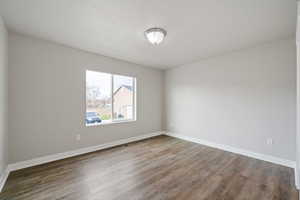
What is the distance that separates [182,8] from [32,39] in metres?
2.84

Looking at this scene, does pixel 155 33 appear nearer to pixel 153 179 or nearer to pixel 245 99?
pixel 153 179

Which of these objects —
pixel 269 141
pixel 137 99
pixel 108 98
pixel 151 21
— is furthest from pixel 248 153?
pixel 108 98

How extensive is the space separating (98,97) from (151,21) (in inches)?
95.3

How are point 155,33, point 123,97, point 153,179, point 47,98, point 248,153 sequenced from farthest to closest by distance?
1. point 123,97
2. point 248,153
3. point 47,98
4. point 155,33
5. point 153,179

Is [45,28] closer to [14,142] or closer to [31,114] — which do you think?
[31,114]

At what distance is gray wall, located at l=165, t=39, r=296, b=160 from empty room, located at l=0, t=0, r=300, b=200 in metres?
0.02

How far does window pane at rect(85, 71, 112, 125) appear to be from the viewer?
3.49 metres

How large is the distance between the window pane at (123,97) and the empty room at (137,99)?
0.04m

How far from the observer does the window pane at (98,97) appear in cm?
349

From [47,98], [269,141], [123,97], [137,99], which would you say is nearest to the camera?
[47,98]

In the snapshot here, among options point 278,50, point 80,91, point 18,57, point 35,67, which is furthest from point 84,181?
point 278,50

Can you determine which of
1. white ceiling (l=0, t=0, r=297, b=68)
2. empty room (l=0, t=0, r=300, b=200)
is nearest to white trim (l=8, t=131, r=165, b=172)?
empty room (l=0, t=0, r=300, b=200)

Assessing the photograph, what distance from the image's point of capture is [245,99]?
10.8 feet

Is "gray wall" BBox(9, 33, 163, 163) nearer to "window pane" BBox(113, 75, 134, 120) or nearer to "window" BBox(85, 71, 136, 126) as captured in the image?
"window" BBox(85, 71, 136, 126)
